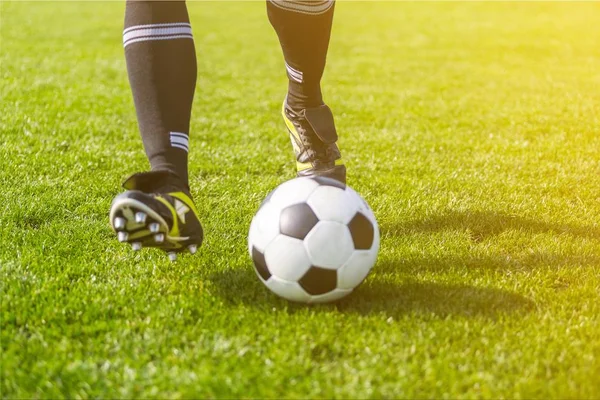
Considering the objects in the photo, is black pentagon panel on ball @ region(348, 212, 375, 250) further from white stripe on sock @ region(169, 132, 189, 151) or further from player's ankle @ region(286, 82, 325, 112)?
player's ankle @ region(286, 82, 325, 112)

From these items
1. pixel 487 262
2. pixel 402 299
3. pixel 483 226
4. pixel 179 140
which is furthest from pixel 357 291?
pixel 483 226

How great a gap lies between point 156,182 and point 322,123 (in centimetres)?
123

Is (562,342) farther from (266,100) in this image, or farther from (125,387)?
Result: (266,100)

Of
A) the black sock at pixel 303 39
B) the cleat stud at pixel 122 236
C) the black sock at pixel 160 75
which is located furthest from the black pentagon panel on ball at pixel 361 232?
the black sock at pixel 303 39

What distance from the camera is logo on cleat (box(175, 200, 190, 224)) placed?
8.50 ft

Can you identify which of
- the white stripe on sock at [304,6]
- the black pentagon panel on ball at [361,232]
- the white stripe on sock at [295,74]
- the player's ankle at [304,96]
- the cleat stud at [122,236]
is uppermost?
the white stripe on sock at [304,6]

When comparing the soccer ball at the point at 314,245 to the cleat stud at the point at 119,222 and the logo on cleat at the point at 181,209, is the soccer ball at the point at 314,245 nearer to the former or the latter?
the logo on cleat at the point at 181,209

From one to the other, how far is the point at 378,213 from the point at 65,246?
1.64m

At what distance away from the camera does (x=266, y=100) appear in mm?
7156

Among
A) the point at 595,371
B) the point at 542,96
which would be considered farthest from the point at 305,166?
the point at 542,96

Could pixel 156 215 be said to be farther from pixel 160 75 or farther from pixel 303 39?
Answer: pixel 303 39

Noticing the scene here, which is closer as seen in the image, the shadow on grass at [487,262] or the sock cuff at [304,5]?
the shadow on grass at [487,262]

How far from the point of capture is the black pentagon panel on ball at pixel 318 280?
2545mm

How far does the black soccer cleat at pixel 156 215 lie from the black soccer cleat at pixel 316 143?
1.11 meters
